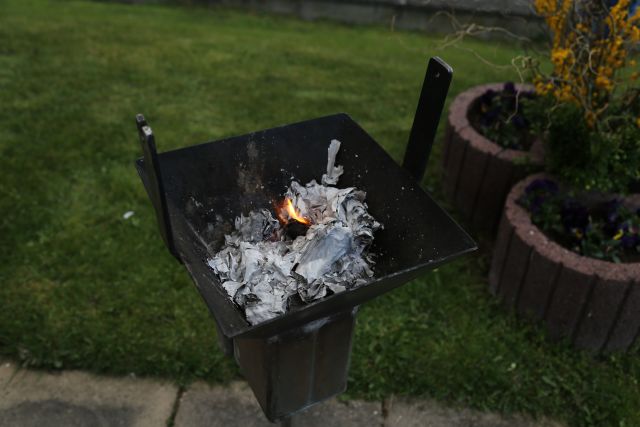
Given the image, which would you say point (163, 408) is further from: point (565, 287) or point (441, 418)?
point (565, 287)

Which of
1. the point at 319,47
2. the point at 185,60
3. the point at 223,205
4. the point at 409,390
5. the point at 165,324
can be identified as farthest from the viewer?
the point at 319,47

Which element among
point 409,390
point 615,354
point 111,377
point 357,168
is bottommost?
point 111,377

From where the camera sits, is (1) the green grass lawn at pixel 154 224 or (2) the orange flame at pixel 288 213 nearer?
(2) the orange flame at pixel 288 213

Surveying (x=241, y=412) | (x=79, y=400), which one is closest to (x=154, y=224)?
(x=79, y=400)

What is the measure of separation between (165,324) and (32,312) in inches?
26.1

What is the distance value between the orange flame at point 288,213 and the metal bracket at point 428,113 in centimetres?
39

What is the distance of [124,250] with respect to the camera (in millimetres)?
3320

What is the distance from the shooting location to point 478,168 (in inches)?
139

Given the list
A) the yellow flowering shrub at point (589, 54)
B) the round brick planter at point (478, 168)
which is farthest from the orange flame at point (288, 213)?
the round brick planter at point (478, 168)

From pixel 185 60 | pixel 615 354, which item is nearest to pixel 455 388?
pixel 615 354

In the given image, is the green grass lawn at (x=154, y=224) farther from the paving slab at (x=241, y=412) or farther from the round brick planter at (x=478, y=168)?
the round brick planter at (x=478, y=168)

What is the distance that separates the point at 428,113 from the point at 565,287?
147 centimetres

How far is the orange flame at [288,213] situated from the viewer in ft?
6.54

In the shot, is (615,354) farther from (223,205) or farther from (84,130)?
(84,130)
